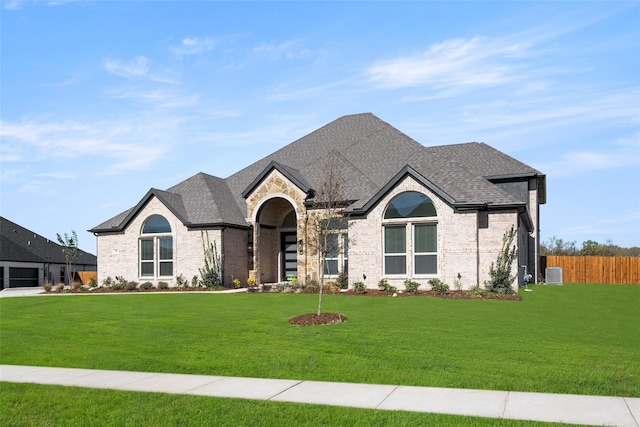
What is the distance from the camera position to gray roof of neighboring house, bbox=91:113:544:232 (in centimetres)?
2822

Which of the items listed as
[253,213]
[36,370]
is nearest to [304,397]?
[36,370]

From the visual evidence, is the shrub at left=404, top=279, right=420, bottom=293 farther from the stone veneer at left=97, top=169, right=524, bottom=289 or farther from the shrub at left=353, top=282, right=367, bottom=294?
the shrub at left=353, top=282, right=367, bottom=294

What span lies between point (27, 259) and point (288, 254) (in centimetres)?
2891

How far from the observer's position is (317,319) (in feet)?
55.8

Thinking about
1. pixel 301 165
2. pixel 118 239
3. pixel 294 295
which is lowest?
pixel 294 295

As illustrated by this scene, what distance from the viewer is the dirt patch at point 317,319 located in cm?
1670

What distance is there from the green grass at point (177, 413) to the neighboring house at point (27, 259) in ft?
139

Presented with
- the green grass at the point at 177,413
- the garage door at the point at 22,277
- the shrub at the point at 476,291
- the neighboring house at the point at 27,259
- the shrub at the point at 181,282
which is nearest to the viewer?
the green grass at the point at 177,413

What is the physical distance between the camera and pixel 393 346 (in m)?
12.8

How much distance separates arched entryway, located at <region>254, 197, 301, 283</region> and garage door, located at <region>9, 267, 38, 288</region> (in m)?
27.3

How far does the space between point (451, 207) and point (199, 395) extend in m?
19.7

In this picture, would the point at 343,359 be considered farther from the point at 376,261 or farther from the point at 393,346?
the point at 376,261

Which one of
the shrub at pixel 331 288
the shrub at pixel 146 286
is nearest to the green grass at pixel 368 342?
the shrub at pixel 331 288

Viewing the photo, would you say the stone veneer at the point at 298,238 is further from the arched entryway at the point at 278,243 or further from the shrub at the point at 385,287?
the shrub at the point at 385,287
